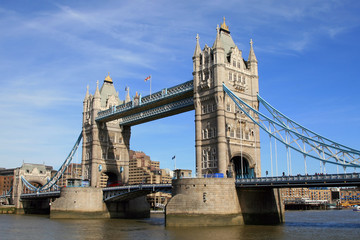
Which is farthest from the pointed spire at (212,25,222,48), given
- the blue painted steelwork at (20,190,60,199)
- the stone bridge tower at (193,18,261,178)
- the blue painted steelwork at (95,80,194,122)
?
the blue painted steelwork at (20,190,60,199)

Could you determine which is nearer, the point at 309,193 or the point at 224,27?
the point at 224,27

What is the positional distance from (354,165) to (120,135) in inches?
2058

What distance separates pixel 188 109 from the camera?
64.6m

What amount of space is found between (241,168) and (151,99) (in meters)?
21.8

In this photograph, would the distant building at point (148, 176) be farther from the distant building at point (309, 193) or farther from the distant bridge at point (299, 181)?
the distant bridge at point (299, 181)

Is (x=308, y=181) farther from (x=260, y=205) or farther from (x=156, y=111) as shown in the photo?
(x=156, y=111)

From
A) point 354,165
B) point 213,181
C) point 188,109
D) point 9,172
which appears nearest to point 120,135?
point 188,109

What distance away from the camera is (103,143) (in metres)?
81.9

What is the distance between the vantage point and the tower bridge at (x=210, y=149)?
48.0 meters

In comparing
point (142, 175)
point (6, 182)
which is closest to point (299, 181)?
point (142, 175)

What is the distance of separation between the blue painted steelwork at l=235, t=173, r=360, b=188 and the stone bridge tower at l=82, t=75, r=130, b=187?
39617 millimetres

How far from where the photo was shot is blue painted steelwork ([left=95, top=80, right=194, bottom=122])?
63438 mm

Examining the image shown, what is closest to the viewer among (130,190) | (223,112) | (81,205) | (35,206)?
(223,112)

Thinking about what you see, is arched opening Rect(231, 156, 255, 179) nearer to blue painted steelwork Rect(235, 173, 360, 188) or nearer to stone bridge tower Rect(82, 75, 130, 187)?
blue painted steelwork Rect(235, 173, 360, 188)
